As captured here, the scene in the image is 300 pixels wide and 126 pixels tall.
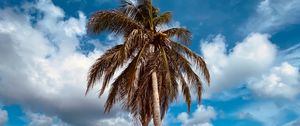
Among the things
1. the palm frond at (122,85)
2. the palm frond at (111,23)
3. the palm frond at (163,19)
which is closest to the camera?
the palm frond at (122,85)

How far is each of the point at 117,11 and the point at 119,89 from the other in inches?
162

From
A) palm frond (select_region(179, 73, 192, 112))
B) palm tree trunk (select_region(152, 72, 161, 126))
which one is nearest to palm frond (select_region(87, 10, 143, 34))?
palm tree trunk (select_region(152, 72, 161, 126))

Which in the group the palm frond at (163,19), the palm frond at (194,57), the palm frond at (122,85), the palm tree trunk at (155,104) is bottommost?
the palm tree trunk at (155,104)

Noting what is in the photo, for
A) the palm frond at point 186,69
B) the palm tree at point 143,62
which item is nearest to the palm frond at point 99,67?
the palm tree at point 143,62

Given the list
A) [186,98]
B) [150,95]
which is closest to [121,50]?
[150,95]

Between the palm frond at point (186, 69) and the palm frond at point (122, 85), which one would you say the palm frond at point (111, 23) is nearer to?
the palm frond at point (122, 85)

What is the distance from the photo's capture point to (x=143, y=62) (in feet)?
69.0

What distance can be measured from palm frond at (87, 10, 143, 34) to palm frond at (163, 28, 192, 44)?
5.92 ft

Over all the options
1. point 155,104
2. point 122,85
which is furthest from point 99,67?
point 155,104

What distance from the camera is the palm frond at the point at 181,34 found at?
22.8 meters

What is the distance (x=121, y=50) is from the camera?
20.5m

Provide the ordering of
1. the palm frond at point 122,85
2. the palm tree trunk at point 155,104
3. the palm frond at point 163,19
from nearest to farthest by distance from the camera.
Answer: the palm tree trunk at point 155,104 < the palm frond at point 122,85 < the palm frond at point 163,19

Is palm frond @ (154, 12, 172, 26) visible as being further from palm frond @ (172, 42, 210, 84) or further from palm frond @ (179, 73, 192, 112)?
palm frond @ (179, 73, 192, 112)

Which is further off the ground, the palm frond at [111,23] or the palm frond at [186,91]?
the palm frond at [111,23]
